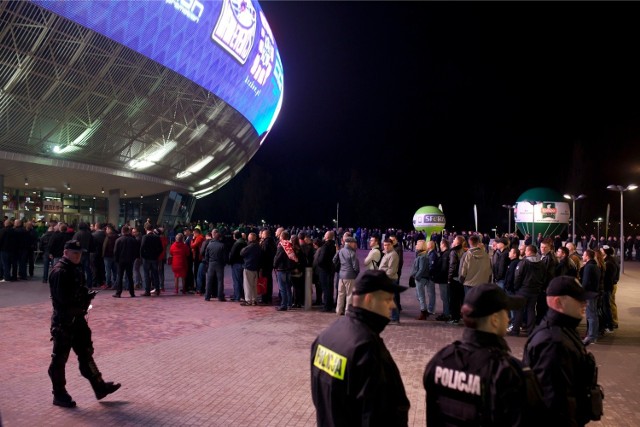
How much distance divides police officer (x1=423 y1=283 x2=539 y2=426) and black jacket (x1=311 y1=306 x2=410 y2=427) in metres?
0.20

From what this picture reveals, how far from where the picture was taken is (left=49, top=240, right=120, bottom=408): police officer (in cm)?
522

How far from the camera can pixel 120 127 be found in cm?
2594

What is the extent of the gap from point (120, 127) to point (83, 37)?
6.42m

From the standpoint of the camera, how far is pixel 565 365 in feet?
9.16

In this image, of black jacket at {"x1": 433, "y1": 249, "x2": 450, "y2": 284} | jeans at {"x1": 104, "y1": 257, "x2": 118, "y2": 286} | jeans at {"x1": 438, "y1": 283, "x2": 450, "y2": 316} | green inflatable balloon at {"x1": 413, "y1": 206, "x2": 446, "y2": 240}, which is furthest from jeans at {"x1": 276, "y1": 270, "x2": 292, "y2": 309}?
green inflatable balloon at {"x1": 413, "y1": 206, "x2": 446, "y2": 240}

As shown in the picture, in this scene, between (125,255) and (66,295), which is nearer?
(66,295)

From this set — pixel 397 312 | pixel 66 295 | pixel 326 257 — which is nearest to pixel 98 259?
pixel 326 257

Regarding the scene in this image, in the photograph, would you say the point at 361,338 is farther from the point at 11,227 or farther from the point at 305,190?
the point at 305,190

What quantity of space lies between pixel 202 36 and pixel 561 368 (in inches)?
985

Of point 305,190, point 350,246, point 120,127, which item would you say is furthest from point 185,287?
point 305,190

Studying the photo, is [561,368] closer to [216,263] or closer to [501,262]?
[501,262]

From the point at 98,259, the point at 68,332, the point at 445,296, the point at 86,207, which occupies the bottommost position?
the point at 445,296

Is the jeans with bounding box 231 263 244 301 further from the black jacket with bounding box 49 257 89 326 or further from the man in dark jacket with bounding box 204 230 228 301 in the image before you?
the black jacket with bounding box 49 257 89 326

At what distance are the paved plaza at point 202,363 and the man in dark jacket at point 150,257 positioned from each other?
115cm
